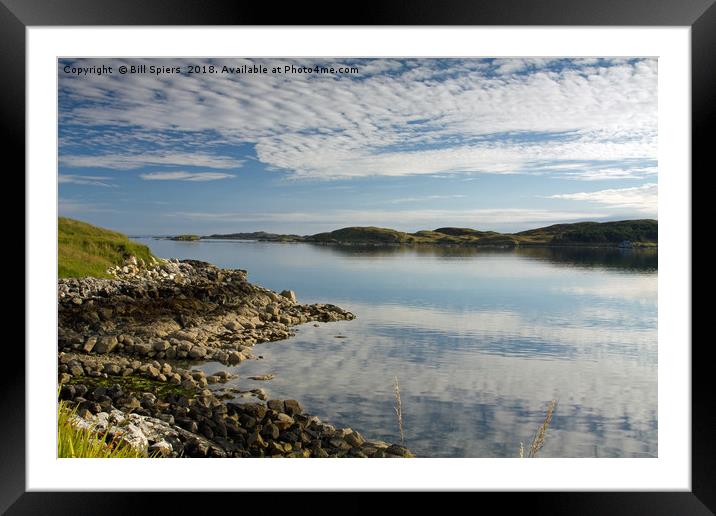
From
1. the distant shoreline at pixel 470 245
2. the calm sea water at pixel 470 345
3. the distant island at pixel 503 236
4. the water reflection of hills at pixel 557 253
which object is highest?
the distant island at pixel 503 236

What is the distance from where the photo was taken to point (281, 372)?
618 cm

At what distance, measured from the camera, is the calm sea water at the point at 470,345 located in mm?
4941

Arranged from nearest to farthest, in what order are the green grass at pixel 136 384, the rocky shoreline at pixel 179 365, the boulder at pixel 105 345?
1. the rocky shoreline at pixel 179 365
2. the green grass at pixel 136 384
3. the boulder at pixel 105 345

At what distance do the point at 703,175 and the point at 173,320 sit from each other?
672cm

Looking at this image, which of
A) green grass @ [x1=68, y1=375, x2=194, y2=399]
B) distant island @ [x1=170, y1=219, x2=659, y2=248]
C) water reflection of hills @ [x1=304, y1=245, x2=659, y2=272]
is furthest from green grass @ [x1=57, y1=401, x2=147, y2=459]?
water reflection of hills @ [x1=304, y1=245, x2=659, y2=272]

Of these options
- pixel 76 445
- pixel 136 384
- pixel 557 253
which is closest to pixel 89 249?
pixel 136 384

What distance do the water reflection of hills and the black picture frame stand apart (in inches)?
481

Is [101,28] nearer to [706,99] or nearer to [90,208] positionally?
[706,99]

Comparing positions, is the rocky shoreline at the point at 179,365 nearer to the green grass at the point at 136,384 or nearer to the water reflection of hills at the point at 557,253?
the green grass at the point at 136,384

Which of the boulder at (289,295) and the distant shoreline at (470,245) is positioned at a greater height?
the distant shoreline at (470,245)

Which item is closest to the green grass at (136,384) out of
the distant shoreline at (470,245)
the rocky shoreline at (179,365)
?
the rocky shoreline at (179,365)

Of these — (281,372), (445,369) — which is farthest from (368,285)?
(281,372)

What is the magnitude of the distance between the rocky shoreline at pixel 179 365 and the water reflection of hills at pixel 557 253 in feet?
15.6

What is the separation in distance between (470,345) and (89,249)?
7085 millimetres
